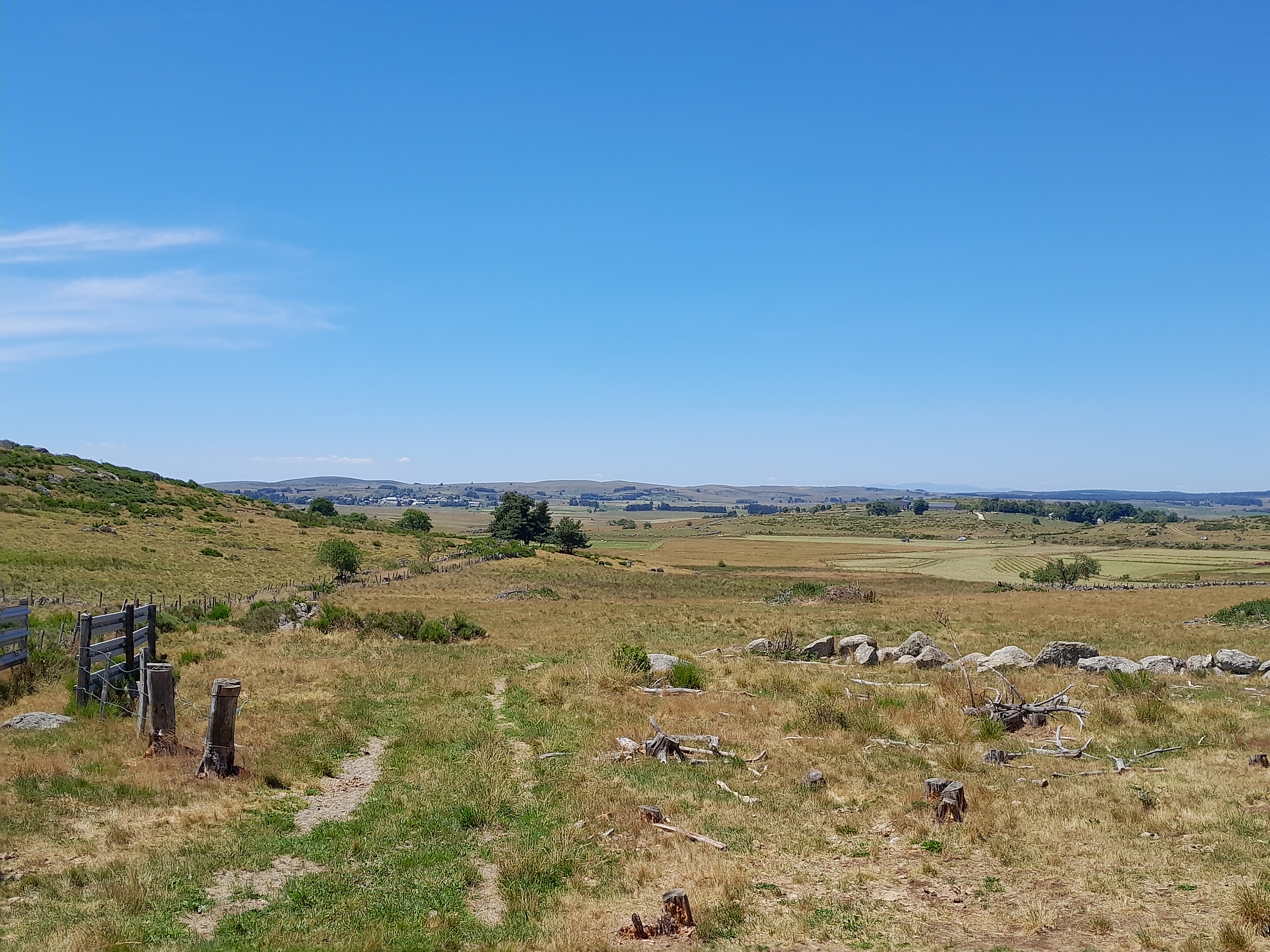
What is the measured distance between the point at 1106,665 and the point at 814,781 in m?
17.0

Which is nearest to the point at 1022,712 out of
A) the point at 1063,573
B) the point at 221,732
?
the point at 221,732

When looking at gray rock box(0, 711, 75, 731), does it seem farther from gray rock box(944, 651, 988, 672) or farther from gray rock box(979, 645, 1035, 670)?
gray rock box(979, 645, 1035, 670)

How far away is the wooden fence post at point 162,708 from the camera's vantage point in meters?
13.8

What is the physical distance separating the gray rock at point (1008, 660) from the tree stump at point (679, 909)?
20.2 m

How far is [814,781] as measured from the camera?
14.5 metres

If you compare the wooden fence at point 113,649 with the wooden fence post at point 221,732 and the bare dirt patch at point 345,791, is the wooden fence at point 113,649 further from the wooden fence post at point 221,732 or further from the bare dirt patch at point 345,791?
the bare dirt patch at point 345,791

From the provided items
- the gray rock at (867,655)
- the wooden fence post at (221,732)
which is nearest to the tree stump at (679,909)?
the wooden fence post at (221,732)

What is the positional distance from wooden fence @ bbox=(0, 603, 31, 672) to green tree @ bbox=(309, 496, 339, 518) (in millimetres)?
114587

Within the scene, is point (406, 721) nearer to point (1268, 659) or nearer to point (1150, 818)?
point (1150, 818)

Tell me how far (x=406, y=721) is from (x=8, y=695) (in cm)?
817

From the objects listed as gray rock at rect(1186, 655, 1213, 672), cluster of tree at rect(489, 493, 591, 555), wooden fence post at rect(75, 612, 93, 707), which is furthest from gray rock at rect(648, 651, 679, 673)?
cluster of tree at rect(489, 493, 591, 555)

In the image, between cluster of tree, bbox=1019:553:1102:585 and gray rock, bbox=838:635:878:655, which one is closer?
gray rock, bbox=838:635:878:655

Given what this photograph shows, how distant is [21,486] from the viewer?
3127 inches

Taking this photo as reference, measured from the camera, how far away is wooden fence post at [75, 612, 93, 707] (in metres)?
16.0
